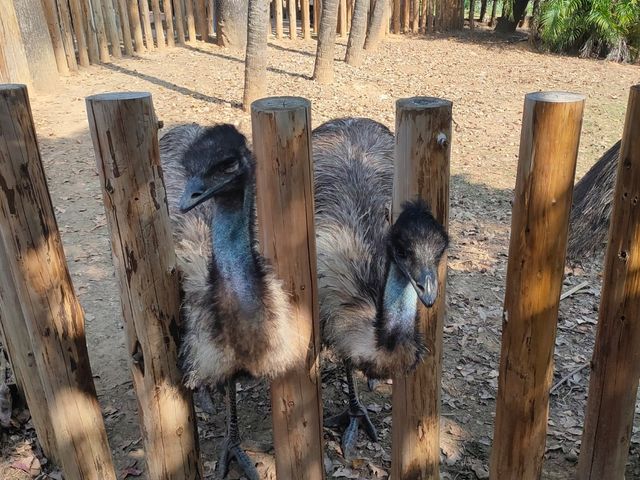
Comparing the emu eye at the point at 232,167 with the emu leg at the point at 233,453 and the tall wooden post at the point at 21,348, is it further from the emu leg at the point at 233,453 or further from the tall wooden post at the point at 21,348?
the emu leg at the point at 233,453

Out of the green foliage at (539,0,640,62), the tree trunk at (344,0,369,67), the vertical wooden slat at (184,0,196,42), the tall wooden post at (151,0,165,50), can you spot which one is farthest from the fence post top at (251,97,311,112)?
the green foliage at (539,0,640,62)

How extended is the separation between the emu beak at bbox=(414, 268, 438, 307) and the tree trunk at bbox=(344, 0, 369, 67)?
28.7 feet

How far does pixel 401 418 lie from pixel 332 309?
66cm

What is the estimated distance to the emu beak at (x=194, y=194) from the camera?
211 centimetres

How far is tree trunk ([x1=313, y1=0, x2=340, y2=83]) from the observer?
8.99 meters

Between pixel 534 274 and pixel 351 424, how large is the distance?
1.67m

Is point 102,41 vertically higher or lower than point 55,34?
lower

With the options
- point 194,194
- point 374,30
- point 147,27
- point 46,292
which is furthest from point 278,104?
point 374,30

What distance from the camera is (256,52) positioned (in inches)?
312

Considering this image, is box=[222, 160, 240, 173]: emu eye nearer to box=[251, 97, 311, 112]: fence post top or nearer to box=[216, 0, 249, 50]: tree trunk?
box=[251, 97, 311, 112]: fence post top

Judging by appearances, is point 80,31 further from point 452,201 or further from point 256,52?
point 452,201

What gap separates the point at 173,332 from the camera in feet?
7.70

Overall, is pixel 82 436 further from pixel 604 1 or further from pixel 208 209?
pixel 604 1

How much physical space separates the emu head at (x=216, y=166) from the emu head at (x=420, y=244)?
0.59 metres
